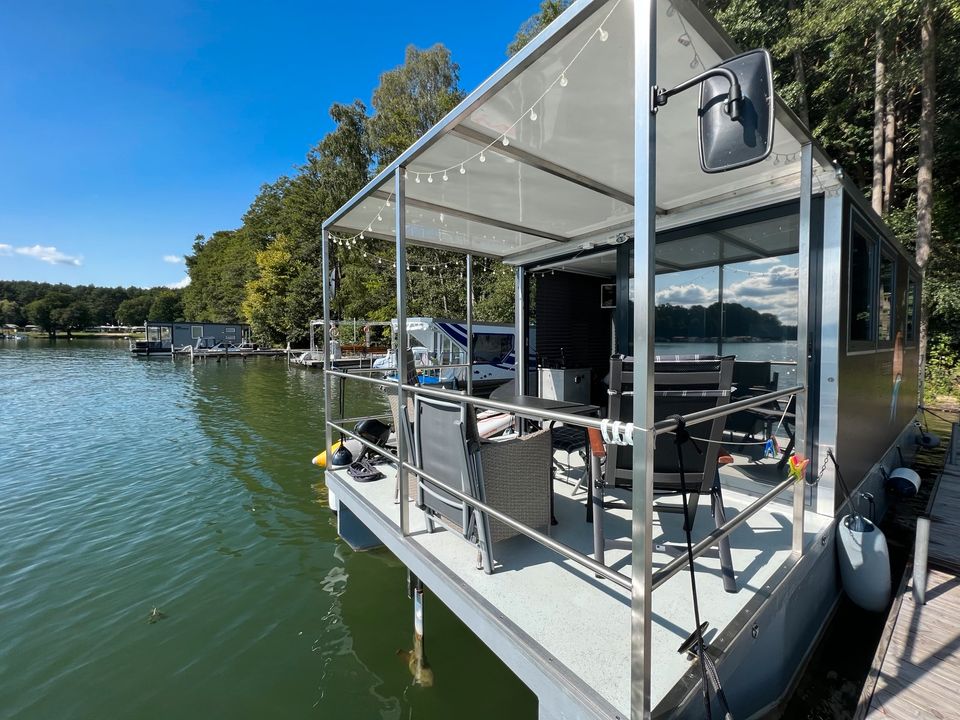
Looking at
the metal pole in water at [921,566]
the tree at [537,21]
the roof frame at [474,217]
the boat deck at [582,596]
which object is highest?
the tree at [537,21]

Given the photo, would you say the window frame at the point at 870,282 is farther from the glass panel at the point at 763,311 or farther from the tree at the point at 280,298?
the tree at the point at 280,298

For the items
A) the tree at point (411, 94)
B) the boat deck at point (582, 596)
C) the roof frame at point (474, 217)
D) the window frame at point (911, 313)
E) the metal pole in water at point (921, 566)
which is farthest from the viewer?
the tree at point (411, 94)

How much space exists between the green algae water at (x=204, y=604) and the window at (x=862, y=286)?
3344 millimetres

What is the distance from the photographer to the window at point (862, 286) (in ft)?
10.4

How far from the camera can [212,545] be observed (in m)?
4.25

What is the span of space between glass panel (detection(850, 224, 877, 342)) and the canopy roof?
2.05 feet

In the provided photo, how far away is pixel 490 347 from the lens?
13227mm

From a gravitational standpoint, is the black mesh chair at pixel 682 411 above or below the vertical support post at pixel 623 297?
below

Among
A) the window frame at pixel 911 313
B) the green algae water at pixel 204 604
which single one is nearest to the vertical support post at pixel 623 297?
the green algae water at pixel 204 604

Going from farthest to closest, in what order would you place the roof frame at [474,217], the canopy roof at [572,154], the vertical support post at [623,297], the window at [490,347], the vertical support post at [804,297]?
the window at [490,347]
the vertical support post at [623,297]
the roof frame at [474,217]
the vertical support post at [804,297]
the canopy roof at [572,154]

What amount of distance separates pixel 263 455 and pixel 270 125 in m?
25.6

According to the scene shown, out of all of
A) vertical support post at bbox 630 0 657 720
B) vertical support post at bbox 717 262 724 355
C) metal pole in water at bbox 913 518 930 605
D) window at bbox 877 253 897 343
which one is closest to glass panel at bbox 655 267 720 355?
vertical support post at bbox 717 262 724 355

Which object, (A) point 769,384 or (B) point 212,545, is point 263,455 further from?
(A) point 769,384

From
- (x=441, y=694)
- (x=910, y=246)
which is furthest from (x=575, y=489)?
(x=910, y=246)
